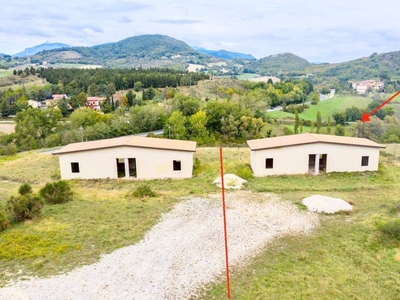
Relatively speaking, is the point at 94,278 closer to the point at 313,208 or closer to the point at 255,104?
the point at 313,208

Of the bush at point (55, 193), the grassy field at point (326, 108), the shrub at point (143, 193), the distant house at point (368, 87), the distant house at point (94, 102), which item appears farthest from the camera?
the distant house at point (368, 87)

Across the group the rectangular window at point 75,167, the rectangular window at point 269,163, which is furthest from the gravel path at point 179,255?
the rectangular window at point 75,167

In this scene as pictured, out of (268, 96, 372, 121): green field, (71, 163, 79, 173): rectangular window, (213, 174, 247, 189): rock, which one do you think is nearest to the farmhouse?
(213, 174, 247, 189): rock

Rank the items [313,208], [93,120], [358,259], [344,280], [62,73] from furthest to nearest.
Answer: [62,73] → [93,120] → [313,208] → [358,259] → [344,280]

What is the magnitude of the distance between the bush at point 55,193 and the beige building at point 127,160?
5.00 m

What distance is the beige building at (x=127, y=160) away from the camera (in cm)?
2361

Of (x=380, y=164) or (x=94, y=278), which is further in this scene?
(x=380, y=164)

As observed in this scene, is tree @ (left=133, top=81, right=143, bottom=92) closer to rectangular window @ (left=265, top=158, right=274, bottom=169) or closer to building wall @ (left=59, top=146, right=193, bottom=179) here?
building wall @ (left=59, top=146, right=193, bottom=179)

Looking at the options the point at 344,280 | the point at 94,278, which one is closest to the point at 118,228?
the point at 94,278

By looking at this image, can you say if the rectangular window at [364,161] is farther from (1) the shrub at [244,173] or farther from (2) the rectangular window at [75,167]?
(2) the rectangular window at [75,167]

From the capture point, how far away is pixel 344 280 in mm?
10562

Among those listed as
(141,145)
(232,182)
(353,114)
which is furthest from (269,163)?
(353,114)

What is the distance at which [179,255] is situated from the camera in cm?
1240

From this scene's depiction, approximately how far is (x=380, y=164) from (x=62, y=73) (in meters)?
113
